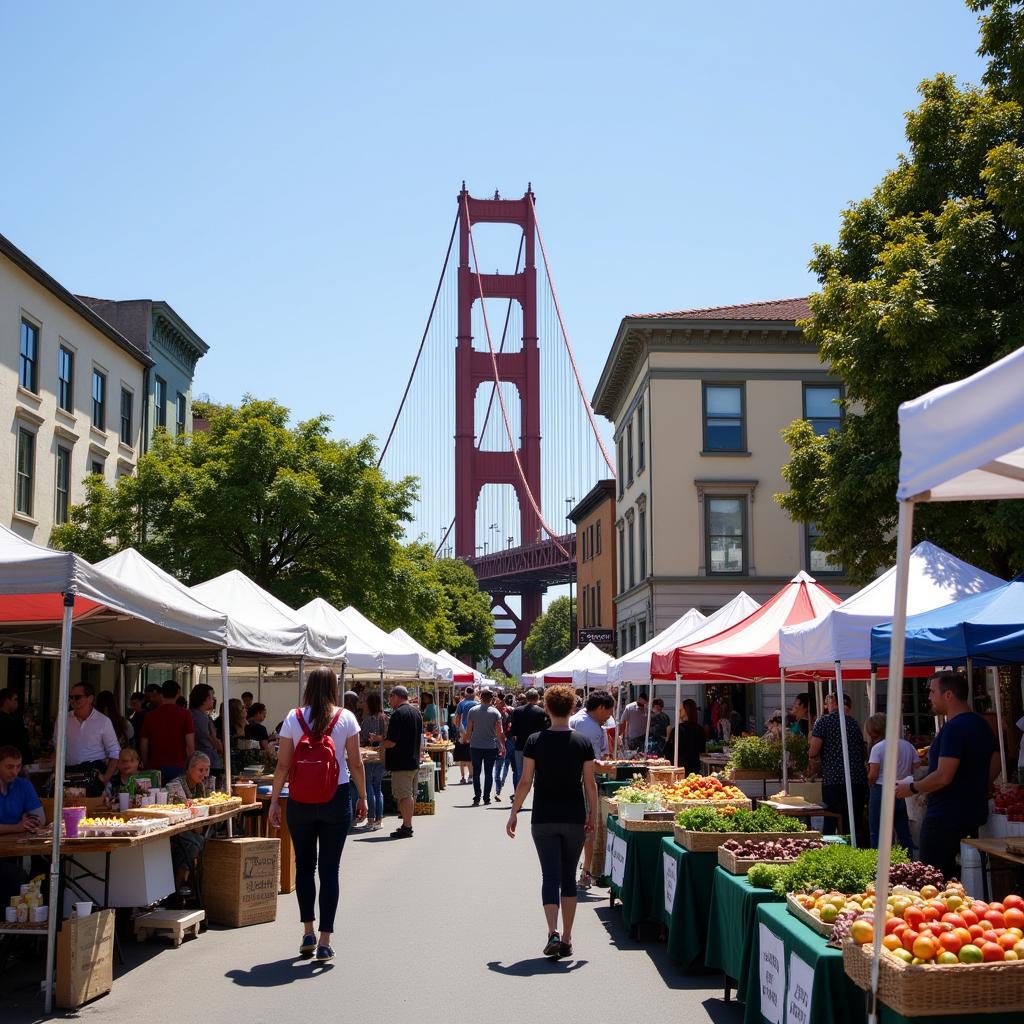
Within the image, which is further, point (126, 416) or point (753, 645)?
point (126, 416)

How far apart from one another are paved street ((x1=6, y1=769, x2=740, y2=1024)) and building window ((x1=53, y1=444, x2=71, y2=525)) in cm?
2091

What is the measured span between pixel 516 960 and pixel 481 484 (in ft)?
251

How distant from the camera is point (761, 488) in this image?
3728cm

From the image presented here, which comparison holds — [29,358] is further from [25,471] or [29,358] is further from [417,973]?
[417,973]

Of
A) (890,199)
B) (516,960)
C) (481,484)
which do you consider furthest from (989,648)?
(481,484)

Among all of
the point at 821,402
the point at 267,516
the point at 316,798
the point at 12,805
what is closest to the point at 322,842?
the point at 316,798

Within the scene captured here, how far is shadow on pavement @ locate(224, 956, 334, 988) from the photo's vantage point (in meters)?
7.55

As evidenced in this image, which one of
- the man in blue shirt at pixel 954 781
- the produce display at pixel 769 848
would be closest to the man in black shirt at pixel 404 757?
the man in blue shirt at pixel 954 781

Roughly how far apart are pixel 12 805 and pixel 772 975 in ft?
16.2

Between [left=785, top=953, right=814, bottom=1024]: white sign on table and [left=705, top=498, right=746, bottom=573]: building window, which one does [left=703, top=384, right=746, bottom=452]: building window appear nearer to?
[left=705, top=498, right=746, bottom=573]: building window

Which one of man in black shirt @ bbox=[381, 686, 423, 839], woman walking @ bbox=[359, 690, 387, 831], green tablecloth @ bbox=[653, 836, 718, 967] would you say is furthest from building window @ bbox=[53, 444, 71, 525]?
green tablecloth @ bbox=[653, 836, 718, 967]

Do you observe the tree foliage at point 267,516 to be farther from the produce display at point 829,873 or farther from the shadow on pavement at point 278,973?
the produce display at point 829,873

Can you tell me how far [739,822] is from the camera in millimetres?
7945

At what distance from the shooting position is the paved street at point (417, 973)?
684 cm
